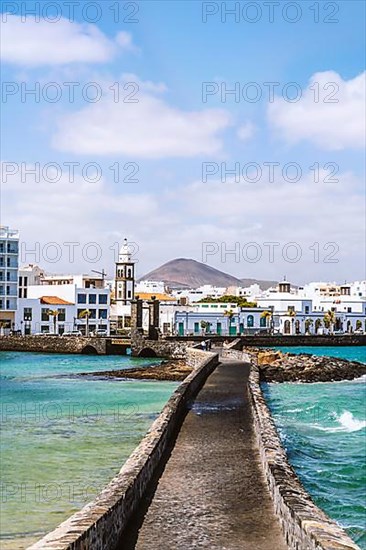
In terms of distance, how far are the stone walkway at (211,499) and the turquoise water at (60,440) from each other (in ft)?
7.04

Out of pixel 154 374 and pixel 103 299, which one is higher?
pixel 103 299

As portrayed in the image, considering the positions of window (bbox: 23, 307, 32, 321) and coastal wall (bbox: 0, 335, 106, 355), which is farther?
window (bbox: 23, 307, 32, 321)

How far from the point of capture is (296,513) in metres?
8.29

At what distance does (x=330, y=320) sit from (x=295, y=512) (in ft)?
343

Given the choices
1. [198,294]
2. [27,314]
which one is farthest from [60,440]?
[198,294]

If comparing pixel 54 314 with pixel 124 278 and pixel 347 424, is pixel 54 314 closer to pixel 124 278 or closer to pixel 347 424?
pixel 124 278

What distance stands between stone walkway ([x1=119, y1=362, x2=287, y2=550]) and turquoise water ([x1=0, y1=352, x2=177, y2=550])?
2145 mm

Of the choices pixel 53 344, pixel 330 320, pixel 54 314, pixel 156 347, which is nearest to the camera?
pixel 156 347

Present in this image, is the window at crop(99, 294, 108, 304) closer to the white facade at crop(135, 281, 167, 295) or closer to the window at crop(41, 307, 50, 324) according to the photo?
the window at crop(41, 307, 50, 324)

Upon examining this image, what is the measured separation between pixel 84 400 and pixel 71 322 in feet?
202

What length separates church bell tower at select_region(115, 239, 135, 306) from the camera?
109438mm

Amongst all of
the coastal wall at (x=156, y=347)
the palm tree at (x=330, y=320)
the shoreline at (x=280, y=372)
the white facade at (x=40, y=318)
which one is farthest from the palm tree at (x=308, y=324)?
the shoreline at (x=280, y=372)

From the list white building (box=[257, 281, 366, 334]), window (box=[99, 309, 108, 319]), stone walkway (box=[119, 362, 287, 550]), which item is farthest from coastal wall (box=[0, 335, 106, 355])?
stone walkway (box=[119, 362, 287, 550])

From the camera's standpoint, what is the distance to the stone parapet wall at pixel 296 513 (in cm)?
726
